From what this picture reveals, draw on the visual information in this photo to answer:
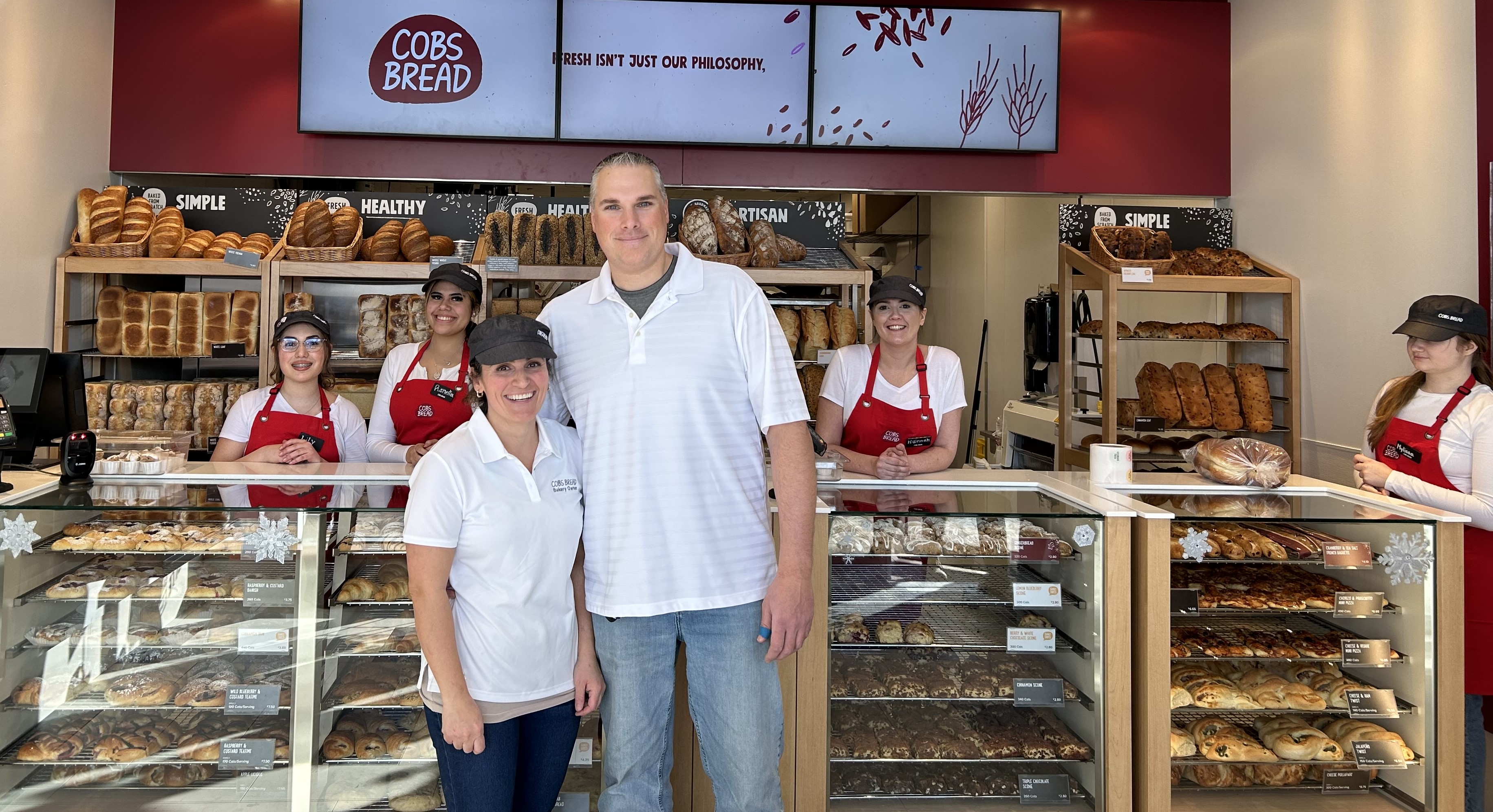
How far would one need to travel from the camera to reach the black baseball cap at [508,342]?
70.5 inches

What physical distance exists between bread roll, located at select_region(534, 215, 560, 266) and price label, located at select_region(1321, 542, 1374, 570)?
10.0 feet

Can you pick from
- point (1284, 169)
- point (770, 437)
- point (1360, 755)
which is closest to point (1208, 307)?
point (1284, 169)

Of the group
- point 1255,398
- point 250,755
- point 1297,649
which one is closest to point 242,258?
point 250,755

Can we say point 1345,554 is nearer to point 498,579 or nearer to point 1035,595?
point 1035,595

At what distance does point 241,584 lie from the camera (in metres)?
2.38

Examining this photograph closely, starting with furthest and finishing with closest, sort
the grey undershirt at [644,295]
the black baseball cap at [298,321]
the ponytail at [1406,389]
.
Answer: the black baseball cap at [298,321] < the ponytail at [1406,389] < the grey undershirt at [644,295]

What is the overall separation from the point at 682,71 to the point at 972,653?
132 inches

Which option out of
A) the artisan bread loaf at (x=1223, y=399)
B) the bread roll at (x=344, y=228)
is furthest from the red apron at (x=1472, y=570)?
the bread roll at (x=344, y=228)

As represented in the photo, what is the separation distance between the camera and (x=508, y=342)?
179 cm

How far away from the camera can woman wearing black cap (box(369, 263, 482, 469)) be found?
3408 millimetres

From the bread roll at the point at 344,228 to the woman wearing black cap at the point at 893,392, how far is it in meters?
2.34

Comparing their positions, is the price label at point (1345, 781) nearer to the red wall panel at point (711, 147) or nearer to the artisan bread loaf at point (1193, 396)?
the artisan bread loaf at point (1193, 396)

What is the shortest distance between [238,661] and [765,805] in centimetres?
132

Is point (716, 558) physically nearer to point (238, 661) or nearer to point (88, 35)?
point (238, 661)
